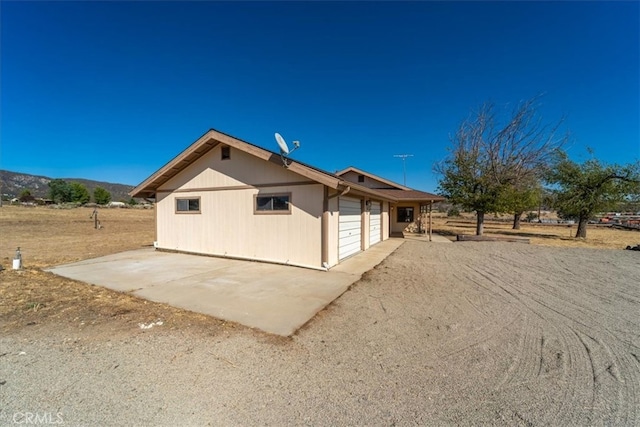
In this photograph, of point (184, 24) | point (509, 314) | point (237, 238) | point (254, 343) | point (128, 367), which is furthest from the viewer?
point (184, 24)

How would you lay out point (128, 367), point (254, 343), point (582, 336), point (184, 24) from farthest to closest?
point (184, 24), point (582, 336), point (254, 343), point (128, 367)

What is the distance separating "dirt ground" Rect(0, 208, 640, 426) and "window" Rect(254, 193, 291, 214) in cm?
383

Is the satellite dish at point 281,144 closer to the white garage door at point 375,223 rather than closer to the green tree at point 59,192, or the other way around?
the white garage door at point 375,223

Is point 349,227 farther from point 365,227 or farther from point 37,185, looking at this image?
point 37,185

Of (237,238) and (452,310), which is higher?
(237,238)

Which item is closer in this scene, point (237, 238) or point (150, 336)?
point (150, 336)

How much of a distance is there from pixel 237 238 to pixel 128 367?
20.8ft

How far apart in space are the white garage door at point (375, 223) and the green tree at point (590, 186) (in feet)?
41.3

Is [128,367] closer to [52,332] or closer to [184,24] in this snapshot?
[52,332]

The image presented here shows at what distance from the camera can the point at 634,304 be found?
500 centimetres

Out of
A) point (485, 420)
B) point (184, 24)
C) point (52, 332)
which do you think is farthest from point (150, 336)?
point (184, 24)

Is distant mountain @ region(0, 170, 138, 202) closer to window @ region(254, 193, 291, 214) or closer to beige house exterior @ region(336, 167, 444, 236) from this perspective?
beige house exterior @ region(336, 167, 444, 236)

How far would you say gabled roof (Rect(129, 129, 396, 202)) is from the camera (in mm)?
7145

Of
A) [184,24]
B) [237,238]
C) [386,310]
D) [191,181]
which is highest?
[184,24]
